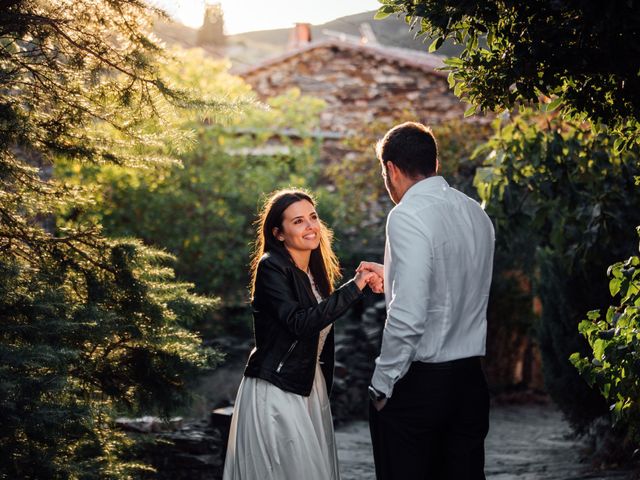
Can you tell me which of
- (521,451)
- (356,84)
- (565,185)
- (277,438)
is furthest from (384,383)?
(356,84)

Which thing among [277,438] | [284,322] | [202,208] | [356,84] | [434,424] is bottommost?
[277,438]

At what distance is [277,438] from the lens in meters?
4.75

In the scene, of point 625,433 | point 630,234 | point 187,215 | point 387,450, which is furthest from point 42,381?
point 187,215

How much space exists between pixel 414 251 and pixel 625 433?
533 cm

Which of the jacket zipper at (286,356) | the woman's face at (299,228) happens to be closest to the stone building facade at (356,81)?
the woman's face at (299,228)

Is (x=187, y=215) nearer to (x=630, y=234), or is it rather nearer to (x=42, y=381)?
(x=630, y=234)

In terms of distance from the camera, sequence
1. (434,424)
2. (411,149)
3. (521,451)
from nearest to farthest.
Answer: (434,424)
(411,149)
(521,451)

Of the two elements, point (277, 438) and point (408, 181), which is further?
point (277, 438)

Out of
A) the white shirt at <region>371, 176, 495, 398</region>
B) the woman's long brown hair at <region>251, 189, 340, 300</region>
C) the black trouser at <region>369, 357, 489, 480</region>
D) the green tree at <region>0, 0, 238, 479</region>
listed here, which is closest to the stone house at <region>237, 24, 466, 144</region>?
the green tree at <region>0, 0, 238, 479</region>

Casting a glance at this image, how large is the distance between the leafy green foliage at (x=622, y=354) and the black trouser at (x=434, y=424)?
781 millimetres

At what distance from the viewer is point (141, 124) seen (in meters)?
6.36

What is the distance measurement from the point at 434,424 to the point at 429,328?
15.7 inches

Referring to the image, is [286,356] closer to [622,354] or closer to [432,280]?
[432,280]

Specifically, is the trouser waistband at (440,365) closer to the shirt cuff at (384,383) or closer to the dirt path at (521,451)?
the shirt cuff at (384,383)
